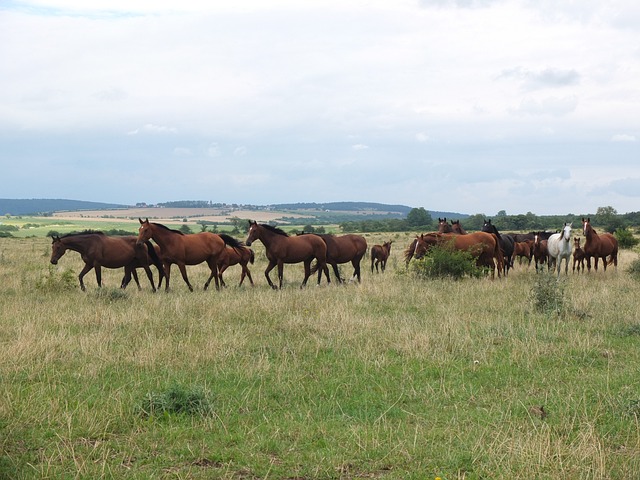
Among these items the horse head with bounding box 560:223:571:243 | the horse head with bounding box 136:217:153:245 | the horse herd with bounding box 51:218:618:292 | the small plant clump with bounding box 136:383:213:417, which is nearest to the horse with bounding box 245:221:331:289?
the horse herd with bounding box 51:218:618:292

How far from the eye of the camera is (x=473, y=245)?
832 inches

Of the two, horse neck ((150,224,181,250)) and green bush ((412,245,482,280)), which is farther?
green bush ((412,245,482,280))

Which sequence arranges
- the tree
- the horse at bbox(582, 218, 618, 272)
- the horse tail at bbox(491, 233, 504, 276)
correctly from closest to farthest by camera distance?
the horse tail at bbox(491, 233, 504, 276)
the horse at bbox(582, 218, 618, 272)
the tree

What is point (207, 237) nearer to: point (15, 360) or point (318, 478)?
point (15, 360)

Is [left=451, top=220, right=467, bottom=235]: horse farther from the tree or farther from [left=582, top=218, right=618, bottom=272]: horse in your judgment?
the tree

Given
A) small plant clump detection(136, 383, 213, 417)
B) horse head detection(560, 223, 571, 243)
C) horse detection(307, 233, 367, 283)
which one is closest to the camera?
small plant clump detection(136, 383, 213, 417)

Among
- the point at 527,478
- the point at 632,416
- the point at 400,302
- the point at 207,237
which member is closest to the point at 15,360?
the point at 527,478

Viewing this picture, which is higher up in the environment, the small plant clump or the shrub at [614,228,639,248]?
the shrub at [614,228,639,248]

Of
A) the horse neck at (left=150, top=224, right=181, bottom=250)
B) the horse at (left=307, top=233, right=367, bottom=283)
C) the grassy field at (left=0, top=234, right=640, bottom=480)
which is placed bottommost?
the grassy field at (left=0, top=234, right=640, bottom=480)

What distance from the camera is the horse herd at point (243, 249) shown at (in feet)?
57.8

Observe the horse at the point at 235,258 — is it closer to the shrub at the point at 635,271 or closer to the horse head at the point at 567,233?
the horse head at the point at 567,233

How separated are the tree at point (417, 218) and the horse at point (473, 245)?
58.9m

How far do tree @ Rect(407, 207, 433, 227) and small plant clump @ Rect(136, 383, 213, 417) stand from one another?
7446 centimetres

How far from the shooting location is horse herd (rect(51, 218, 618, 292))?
17625 mm
